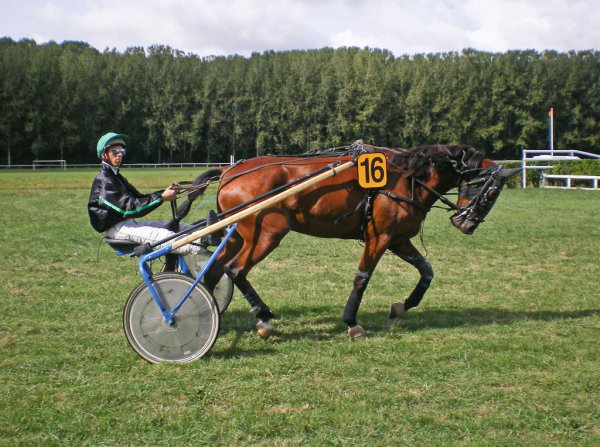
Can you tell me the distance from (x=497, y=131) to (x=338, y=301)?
70146 millimetres

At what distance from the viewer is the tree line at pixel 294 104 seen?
72875 millimetres

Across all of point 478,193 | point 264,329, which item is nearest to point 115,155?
point 264,329

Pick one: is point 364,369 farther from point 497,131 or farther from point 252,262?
point 497,131

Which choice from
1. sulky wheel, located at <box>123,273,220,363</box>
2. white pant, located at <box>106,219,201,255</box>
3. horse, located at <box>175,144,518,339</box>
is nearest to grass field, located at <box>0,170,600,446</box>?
sulky wheel, located at <box>123,273,220,363</box>

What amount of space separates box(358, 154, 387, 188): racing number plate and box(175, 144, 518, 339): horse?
0.48ft

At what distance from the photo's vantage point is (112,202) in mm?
6184

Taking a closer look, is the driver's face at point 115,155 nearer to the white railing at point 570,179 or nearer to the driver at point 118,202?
the driver at point 118,202

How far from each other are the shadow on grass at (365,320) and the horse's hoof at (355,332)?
0.71 feet

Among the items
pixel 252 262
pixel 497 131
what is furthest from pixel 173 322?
pixel 497 131

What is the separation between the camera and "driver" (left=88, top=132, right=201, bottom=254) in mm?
6184

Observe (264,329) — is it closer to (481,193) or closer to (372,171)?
(372,171)

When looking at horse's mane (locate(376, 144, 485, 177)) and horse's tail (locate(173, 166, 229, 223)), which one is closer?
horse's tail (locate(173, 166, 229, 223))

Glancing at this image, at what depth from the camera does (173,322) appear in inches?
235

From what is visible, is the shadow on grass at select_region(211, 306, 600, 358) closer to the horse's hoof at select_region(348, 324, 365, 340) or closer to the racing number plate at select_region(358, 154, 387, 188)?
the horse's hoof at select_region(348, 324, 365, 340)
